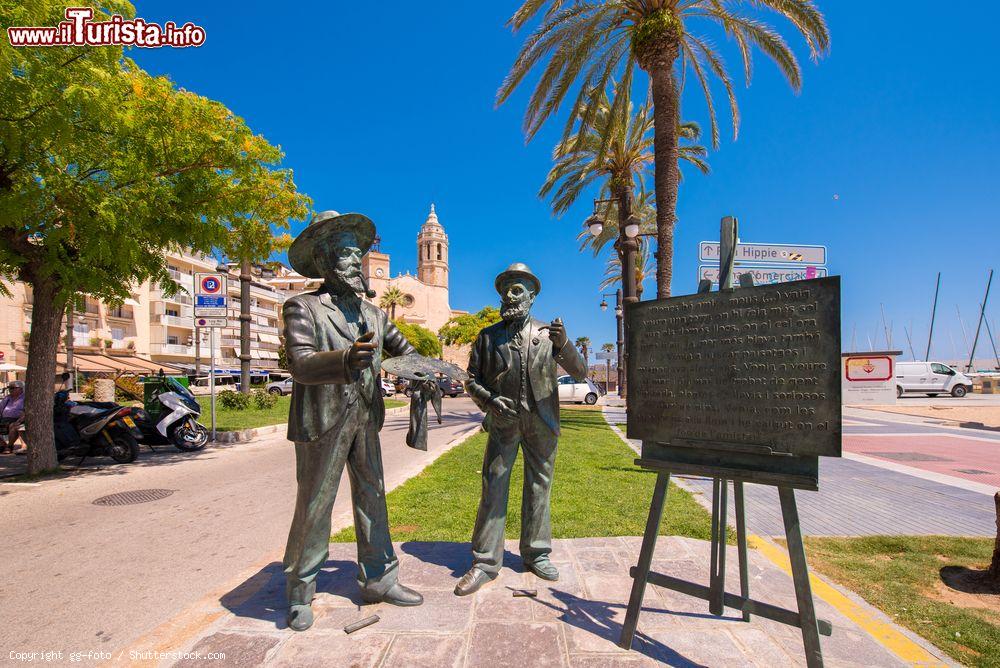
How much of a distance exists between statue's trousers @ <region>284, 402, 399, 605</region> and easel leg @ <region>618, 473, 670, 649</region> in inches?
56.2

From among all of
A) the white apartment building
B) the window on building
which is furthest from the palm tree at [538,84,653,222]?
the window on building

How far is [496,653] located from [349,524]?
2.78 m

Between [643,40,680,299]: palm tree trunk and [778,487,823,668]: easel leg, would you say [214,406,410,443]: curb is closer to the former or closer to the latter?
[643,40,680,299]: palm tree trunk

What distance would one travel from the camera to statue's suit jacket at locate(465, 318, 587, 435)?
11.1 feet

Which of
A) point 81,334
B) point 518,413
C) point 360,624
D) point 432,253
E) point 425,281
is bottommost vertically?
point 360,624

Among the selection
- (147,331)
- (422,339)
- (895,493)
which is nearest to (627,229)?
(895,493)

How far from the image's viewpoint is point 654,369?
2.92 metres

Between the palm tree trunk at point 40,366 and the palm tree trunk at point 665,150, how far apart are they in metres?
9.72

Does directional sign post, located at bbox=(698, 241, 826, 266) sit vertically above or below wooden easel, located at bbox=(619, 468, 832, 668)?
above

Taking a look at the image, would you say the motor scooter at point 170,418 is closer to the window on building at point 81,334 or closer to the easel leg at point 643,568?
the easel leg at point 643,568

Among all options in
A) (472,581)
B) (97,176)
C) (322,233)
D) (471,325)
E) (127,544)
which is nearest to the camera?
(322,233)

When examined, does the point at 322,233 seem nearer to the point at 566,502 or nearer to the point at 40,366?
the point at 566,502

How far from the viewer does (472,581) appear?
10.6 feet

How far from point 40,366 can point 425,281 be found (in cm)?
8610
